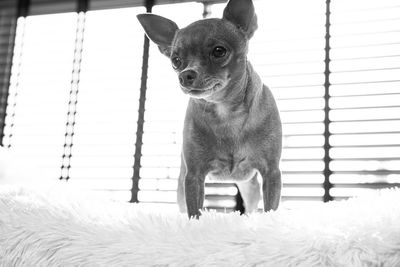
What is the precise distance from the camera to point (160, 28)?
2.09m

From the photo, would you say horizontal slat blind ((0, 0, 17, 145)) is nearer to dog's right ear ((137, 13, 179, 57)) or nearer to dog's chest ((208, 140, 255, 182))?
dog's right ear ((137, 13, 179, 57))

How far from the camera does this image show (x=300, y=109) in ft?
12.4

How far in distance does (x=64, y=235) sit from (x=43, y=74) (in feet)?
13.3

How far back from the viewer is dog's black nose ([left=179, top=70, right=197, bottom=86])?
1.70 m

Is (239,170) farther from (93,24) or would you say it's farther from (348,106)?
(93,24)

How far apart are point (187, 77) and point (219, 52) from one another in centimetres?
20

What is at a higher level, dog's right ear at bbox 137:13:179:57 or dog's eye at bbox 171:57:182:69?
dog's right ear at bbox 137:13:179:57

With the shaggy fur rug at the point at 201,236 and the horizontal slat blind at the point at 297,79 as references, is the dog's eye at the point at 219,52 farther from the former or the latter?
the horizontal slat blind at the point at 297,79

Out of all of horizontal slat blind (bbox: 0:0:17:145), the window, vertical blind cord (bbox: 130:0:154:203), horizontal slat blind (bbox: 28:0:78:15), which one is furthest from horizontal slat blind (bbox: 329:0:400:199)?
horizontal slat blind (bbox: 0:0:17:145)

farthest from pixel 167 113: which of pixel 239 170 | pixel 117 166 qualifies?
pixel 239 170

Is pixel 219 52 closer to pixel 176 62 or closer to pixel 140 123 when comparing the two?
pixel 176 62

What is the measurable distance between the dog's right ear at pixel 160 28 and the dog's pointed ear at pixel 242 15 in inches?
10.2

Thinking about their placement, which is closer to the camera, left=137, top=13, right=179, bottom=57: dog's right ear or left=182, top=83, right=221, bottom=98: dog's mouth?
left=182, top=83, right=221, bottom=98: dog's mouth

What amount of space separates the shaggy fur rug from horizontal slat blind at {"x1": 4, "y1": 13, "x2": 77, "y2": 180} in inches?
136
